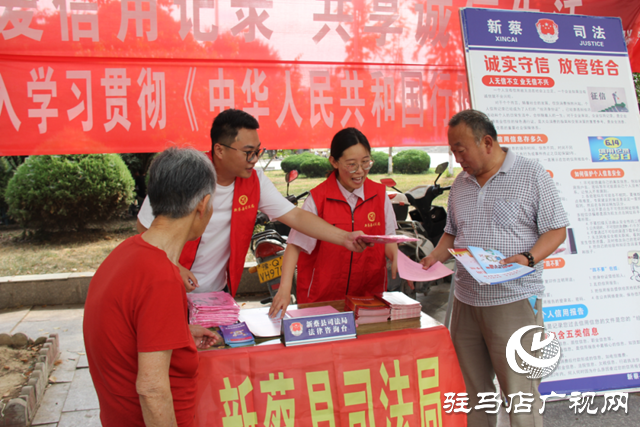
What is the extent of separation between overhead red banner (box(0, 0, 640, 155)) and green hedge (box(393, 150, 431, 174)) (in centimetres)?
844

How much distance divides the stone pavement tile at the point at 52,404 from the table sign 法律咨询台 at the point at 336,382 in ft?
5.61

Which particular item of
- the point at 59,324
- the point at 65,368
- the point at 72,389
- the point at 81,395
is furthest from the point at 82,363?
the point at 59,324

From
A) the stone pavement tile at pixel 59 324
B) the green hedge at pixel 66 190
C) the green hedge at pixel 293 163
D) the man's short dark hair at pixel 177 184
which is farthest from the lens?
the green hedge at pixel 293 163

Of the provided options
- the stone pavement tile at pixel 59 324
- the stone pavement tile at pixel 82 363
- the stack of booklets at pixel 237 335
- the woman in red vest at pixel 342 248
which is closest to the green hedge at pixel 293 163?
the stone pavement tile at pixel 59 324

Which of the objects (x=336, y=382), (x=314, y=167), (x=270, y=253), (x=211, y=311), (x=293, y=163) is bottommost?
(x=336, y=382)

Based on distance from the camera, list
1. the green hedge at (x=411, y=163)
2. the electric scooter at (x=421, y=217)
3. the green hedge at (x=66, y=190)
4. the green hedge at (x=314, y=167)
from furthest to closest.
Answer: the green hedge at (x=411, y=163)
the green hedge at (x=314, y=167)
the green hedge at (x=66, y=190)
the electric scooter at (x=421, y=217)

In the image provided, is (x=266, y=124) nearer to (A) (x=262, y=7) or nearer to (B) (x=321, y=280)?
(A) (x=262, y=7)

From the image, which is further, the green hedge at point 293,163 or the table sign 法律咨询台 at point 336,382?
the green hedge at point 293,163

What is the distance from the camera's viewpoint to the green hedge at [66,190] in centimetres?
600

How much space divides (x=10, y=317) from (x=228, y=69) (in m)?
3.30

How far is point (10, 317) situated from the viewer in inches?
167

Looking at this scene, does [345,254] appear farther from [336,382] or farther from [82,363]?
[82,363]

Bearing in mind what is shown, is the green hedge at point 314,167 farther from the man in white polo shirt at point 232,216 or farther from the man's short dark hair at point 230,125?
the man's short dark hair at point 230,125

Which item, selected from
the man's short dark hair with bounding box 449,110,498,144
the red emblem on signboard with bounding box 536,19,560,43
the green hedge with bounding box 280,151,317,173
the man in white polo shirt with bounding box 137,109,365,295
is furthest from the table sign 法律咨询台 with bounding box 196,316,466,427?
the green hedge with bounding box 280,151,317,173
